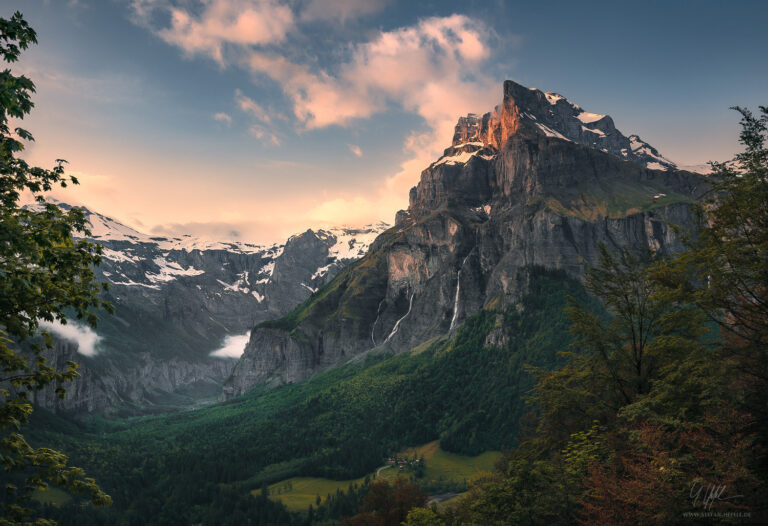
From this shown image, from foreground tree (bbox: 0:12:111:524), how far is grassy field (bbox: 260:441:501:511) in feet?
418

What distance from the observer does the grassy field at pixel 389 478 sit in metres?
132

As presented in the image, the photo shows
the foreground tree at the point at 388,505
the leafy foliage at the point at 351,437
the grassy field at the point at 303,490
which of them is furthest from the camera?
the leafy foliage at the point at 351,437

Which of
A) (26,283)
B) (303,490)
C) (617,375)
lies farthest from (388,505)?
(303,490)

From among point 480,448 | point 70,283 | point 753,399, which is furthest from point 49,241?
point 480,448

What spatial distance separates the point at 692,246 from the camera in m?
27.6

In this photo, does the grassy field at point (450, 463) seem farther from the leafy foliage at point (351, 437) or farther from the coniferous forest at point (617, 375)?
the coniferous forest at point (617, 375)

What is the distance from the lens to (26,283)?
1251 cm

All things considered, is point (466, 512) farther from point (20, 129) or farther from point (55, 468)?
point (20, 129)

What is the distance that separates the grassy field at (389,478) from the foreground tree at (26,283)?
127 m

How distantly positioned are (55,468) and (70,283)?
5.19 metres
